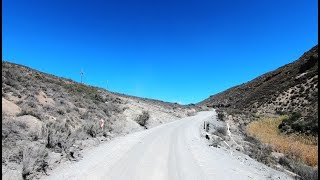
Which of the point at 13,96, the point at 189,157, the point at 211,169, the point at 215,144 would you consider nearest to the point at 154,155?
the point at 189,157

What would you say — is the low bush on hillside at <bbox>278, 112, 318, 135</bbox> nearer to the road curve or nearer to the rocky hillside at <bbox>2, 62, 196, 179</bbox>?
the rocky hillside at <bbox>2, 62, 196, 179</bbox>

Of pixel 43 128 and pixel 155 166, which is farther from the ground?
pixel 43 128

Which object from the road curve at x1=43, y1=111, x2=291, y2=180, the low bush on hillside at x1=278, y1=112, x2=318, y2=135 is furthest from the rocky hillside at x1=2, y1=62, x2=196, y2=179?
the low bush on hillside at x1=278, y1=112, x2=318, y2=135

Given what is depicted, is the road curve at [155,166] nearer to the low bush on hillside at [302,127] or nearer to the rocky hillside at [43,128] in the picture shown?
the rocky hillside at [43,128]

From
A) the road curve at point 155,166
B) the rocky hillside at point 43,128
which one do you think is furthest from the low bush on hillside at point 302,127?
the road curve at point 155,166

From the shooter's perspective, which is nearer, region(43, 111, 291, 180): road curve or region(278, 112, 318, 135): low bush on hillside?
region(43, 111, 291, 180): road curve

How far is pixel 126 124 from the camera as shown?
30047mm

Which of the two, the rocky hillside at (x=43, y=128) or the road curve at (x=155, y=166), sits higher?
the rocky hillside at (x=43, y=128)

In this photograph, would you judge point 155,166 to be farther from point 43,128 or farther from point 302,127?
point 302,127

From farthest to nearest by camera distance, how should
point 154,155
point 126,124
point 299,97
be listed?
point 299,97 → point 126,124 → point 154,155

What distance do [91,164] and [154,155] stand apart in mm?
3452

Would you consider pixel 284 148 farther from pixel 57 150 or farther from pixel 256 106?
pixel 256 106

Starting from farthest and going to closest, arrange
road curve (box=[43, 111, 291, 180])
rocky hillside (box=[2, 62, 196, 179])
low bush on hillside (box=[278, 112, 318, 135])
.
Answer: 1. low bush on hillside (box=[278, 112, 318, 135])
2. rocky hillside (box=[2, 62, 196, 179])
3. road curve (box=[43, 111, 291, 180])

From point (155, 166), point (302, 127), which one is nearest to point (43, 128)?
point (155, 166)
